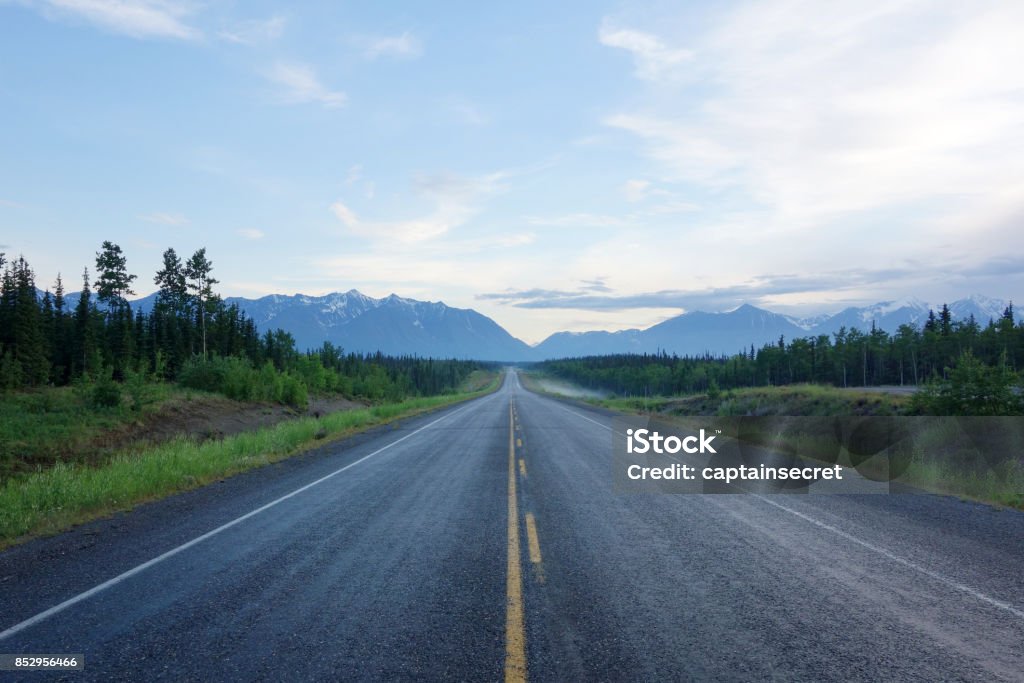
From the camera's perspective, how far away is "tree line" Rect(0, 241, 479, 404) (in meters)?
42.7

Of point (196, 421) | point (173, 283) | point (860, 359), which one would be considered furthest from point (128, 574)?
point (860, 359)

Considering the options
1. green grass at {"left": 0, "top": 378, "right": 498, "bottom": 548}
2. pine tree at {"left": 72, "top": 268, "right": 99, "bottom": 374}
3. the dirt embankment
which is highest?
pine tree at {"left": 72, "top": 268, "right": 99, "bottom": 374}

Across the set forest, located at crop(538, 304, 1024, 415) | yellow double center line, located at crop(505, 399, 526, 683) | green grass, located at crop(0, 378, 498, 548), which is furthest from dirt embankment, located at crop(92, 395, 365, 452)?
forest, located at crop(538, 304, 1024, 415)

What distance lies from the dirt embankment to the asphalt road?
62.8 ft

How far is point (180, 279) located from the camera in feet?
Result: 249

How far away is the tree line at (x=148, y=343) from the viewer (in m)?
42.7

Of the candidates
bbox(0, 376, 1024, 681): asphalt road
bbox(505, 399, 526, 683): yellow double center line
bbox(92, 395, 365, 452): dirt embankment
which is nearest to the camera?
bbox(505, 399, 526, 683): yellow double center line

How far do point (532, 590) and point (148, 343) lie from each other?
6283 cm

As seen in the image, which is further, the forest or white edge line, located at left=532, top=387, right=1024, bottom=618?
the forest

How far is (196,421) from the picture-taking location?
3272 centimetres

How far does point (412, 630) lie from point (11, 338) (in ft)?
173

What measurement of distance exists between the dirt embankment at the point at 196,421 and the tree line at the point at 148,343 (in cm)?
218

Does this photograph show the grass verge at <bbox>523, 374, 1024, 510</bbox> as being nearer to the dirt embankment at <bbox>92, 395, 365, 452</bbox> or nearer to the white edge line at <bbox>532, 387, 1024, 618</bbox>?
the white edge line at <bbox>532, 387, 1024, 618</bbox>

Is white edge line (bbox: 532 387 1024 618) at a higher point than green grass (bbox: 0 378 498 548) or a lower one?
higher
